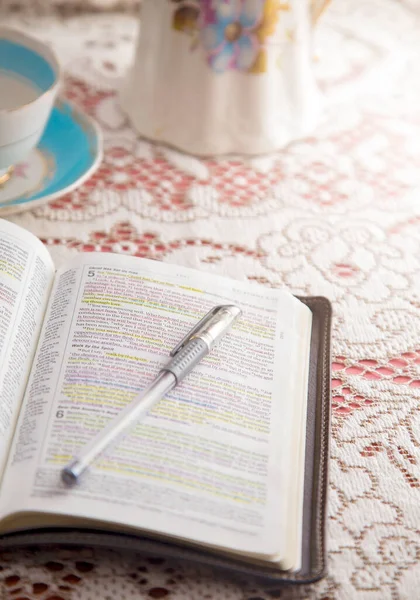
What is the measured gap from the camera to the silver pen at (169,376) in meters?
0.48

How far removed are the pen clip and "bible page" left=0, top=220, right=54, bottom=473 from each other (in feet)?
0.37

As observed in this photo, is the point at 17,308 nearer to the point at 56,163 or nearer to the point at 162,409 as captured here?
the point at 162,409

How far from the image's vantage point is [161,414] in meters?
0.52

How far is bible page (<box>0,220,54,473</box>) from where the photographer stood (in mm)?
527

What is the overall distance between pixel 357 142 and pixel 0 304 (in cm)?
52

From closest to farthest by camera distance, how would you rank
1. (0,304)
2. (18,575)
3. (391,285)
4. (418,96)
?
1. (18,575)
2. (0,304)
3. (391,285)
4. (418,96)

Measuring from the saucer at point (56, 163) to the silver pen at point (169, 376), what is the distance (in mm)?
255

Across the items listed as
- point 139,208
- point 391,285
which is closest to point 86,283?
point 139,208

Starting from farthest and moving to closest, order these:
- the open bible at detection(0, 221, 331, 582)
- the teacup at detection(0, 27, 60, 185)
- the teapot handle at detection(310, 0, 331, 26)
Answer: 1. the teapot handle at detection(310, 0, 331, 26)
2. the teacup at detection(0, 27, 60, 185)
3. the open bible at detection(0, 221, 331, 582)

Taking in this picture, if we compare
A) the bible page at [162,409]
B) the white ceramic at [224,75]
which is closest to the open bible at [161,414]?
the bible page at [162,409]

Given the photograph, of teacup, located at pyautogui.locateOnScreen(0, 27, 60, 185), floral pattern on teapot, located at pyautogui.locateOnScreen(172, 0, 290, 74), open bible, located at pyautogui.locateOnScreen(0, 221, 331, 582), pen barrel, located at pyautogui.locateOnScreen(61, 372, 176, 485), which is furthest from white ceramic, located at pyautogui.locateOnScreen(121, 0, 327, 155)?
pen barrel, located at pyautogui.locateOnScreen(61, 372, 176, 485)

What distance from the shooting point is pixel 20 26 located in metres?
1.03

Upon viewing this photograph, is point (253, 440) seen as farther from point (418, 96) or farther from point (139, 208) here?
point (418, 96)

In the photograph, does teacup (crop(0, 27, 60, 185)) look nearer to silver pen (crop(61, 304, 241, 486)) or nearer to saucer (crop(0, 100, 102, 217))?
saucer (crop(0, 100, 102, 217))
